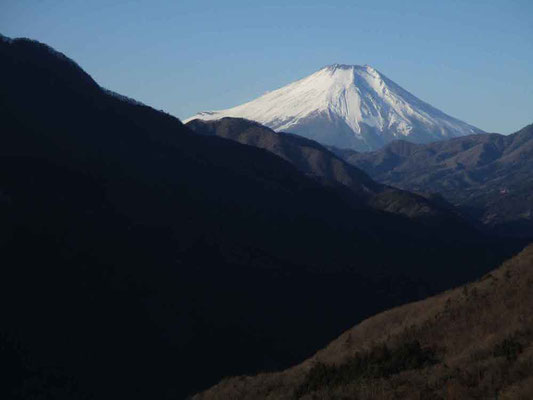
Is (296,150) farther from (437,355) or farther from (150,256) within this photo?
(437,355)

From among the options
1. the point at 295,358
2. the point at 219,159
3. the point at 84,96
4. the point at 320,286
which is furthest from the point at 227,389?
the point at 219,159

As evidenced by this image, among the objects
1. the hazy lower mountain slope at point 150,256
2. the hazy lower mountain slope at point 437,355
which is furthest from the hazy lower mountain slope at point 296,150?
the hazy lower mountain slope at point 437,355

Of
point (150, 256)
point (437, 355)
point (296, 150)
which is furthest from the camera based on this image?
point (296, 150)

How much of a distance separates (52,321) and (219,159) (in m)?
43.7

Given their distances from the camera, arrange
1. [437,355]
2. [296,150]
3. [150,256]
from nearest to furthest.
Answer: [437,355], [150,256], [296,150]

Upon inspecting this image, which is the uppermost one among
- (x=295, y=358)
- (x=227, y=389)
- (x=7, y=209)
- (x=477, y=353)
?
(x=7, y=209)

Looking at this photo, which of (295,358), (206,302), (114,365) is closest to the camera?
(114,365)

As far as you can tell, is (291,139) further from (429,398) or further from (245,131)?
(429,398)

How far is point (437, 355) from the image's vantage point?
17.3 metres

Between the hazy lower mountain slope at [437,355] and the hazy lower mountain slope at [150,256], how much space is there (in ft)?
34.9

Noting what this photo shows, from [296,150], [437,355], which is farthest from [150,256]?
[296,150]

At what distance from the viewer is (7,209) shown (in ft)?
114

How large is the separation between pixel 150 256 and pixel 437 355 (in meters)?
26.9

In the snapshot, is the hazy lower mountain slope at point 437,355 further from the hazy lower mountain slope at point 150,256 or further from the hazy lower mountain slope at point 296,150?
the hazy lower mountain slope at point 296,150
